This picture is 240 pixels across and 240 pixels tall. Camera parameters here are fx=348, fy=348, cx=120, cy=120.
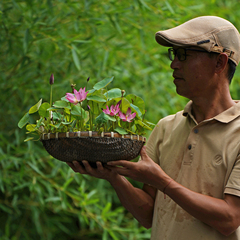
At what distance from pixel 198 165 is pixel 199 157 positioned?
25 millimetres

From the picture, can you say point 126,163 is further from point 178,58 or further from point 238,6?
point 238,6

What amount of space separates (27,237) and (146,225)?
1.31m

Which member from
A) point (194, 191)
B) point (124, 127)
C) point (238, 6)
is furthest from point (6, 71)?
point (238, 6)

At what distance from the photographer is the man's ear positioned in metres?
1.05

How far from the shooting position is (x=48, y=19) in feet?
6.89

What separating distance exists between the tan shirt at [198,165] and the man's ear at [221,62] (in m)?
0.13

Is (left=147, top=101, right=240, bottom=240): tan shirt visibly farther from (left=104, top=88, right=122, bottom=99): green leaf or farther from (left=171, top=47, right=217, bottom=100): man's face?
(left=104, top=88, right=122, bottom=99): green leaf

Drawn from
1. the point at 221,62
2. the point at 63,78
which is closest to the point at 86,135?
the point at 221,62

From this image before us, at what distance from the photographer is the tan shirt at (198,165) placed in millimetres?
1010

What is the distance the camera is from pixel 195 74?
41.8 inches

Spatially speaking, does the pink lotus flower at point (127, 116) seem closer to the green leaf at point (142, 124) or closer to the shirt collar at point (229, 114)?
the green leaf at point (142, 124)

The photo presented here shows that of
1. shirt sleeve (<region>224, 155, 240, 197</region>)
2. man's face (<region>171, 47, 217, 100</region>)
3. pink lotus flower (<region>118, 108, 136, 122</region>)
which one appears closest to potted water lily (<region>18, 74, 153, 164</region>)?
pink lotus flower (<region>118, 108, 136, 122</region>)

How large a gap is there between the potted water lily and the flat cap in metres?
0.23

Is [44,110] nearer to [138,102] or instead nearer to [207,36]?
[138,102]
